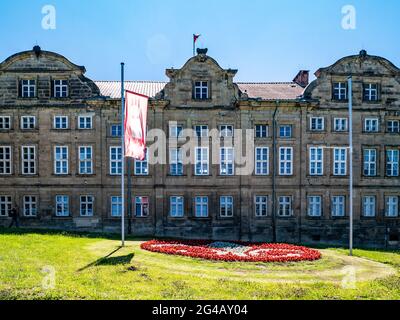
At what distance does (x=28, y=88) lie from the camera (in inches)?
1211

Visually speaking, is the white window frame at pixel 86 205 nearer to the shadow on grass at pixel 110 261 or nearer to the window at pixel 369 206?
the shadow on grass at pixel 110 261

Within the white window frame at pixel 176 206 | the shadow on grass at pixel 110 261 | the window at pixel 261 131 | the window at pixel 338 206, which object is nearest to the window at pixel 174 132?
the white window frame at pixel 176 206

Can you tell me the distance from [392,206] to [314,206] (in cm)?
730

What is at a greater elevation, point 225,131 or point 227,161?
point 225,131

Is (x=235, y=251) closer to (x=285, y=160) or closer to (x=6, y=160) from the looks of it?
(x=285, y=160)

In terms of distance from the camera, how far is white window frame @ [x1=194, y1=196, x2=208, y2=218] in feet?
102

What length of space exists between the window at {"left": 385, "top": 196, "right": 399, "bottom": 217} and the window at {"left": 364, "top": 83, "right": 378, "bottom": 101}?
9.15 m

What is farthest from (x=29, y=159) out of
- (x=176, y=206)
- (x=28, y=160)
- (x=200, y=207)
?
(x=200, y=207)

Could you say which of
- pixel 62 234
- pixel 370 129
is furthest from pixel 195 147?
pixel 370 129

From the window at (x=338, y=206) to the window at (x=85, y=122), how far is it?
22.5m

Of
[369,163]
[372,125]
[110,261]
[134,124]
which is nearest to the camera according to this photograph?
[110,261]

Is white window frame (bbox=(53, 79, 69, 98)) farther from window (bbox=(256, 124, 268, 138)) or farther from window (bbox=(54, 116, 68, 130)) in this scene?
window (bbox=(256, 124, 268, 138))

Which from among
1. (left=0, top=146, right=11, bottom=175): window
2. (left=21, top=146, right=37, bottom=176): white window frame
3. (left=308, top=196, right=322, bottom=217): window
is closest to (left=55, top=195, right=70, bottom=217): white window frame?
(left=21, top=146, right=37, bottom=176): white window frame
